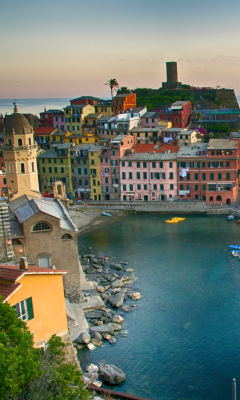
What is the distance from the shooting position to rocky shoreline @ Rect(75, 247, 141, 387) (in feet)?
95.7

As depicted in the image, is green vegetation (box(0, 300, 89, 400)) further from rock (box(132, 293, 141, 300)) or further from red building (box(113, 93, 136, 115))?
red building (box(113, 93, 136, 115))

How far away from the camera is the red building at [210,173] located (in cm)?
6356

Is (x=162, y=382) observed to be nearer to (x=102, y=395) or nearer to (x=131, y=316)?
(x=102, y=395)

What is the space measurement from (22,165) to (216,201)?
3150cm

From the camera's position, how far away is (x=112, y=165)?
68.8 meters

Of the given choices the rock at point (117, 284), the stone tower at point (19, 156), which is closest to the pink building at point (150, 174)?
the stone tower at point (19, 156)

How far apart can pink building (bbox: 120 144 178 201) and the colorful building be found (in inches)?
341

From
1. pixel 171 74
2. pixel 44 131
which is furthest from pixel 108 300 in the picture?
pixel 171 74

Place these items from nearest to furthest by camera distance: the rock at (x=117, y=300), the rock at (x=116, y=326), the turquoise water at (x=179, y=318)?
the turquoise water at (x=179, y=318) < the rock at (x=116, y=326) < the rock at (x=117, y=300)

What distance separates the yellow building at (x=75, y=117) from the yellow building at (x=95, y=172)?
14.9 meters

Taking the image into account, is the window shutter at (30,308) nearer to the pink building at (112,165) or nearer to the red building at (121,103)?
the pink building at (112,165)

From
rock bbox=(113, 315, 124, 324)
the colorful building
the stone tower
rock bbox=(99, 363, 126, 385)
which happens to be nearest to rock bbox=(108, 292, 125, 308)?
rock bbox=(113, 315, 124, 324)

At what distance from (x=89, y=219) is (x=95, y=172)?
398 inches

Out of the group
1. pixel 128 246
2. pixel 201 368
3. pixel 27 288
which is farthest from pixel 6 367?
pixel 128 246
